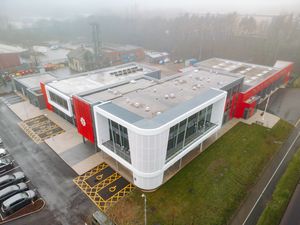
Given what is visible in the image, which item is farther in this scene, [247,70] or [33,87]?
[247,70]

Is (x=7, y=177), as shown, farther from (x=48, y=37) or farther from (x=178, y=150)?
(x=48, y=37)

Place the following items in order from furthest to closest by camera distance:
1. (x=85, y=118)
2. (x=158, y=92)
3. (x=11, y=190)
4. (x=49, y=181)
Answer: (x=158, y=92) → (x=85, y=118) → (x=49, y=181) → (x=11, y=190)

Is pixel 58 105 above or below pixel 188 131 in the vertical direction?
below

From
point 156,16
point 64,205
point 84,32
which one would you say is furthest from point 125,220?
point 84,32

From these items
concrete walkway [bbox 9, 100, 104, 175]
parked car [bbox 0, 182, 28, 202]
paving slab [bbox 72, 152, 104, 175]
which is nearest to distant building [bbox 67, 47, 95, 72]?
concrete walkway [bbox 9, 100, 104, 175]

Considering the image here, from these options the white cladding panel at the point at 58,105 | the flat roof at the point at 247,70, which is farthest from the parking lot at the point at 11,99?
the flat roof at the point at 247,70

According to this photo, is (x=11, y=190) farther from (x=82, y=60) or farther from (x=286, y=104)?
(x=82, y=60)

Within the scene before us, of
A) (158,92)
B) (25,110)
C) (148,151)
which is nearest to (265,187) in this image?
(148,151)
